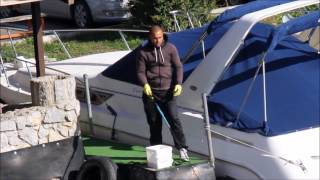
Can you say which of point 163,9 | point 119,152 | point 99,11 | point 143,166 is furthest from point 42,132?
point 99,11

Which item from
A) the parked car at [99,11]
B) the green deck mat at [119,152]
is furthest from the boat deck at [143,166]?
the parked car at [99,11]

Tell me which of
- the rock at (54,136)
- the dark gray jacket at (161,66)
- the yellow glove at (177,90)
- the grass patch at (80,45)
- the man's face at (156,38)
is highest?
the man's face at (156,38)

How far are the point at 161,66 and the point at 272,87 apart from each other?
1169mm

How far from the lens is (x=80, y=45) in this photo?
16.1 metres

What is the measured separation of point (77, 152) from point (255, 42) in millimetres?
2219

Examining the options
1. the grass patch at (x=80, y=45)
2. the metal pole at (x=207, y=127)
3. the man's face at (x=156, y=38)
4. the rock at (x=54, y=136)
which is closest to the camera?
the metal pole at (x=207, y=127)

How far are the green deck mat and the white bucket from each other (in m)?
0.22

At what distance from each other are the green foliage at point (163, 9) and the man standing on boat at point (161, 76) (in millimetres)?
7164

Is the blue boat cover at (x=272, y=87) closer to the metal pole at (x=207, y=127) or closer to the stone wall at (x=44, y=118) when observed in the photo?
the metal pole at (x=207, y=127)

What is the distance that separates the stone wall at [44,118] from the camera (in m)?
8.09

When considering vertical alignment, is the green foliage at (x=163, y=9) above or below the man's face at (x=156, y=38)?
below

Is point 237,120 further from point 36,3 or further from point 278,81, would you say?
point 36,3

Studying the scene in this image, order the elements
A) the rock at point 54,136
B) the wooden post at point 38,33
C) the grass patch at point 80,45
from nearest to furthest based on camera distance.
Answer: the rock at point 54,136, the wooden post at point 38,33, the grass patch at point 80,45

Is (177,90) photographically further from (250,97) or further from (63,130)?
(63,130)
